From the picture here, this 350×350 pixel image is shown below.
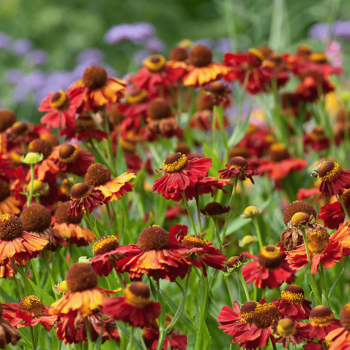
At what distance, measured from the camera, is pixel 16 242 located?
1142mm

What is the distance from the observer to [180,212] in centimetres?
208

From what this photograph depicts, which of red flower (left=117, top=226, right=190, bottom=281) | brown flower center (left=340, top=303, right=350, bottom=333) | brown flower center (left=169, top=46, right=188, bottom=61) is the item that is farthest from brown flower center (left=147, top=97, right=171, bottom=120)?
brown flower center (left=340, top=303, right=350, bottom=333)

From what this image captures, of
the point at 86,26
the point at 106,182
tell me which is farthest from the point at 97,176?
the point at 86,26

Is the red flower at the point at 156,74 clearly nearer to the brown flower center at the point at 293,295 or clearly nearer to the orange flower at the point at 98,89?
the orange flower at the point at 98,89

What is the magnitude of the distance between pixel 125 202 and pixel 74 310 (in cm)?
84

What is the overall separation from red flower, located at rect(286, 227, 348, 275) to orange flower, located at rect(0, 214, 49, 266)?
54 centimetres

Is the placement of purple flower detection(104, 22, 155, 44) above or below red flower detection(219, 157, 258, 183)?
above

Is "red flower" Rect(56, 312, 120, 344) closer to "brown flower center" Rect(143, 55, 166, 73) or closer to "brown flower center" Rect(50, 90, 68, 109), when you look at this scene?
"brown flower center" Rect(50, 90, 68, 109)

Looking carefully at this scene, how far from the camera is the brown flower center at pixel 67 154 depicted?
1.53m

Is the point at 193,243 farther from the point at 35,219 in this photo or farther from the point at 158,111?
the point at 158,111

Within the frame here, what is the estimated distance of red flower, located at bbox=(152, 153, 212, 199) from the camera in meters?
1.13

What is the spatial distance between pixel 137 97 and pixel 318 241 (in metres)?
1.37

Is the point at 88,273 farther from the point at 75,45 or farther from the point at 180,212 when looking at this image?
the point at 75,45

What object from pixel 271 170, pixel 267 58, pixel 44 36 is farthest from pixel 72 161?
pixel 44 36
